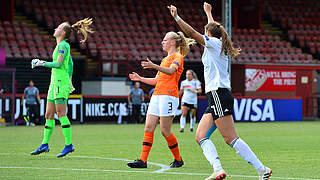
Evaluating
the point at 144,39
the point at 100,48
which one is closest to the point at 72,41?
the point at 100,48

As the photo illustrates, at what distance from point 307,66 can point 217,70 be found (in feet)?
92.7

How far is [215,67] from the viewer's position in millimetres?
7781

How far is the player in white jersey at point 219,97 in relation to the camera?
24.8ft

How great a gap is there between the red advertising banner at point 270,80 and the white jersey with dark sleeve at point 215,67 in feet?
85.6

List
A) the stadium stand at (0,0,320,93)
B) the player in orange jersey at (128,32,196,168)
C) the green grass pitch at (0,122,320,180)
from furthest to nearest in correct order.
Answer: the stadium stand at (0,0,320,93), the player in orange jersey at (128,32,196,168), the green grass pitch at (0,122,320,180)

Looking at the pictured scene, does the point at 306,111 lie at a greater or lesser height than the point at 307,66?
lesser

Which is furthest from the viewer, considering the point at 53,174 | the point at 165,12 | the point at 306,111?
the point at 165,12

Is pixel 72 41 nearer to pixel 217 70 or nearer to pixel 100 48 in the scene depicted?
pixel 100 48

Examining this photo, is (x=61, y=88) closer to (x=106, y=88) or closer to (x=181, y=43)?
(x=181, y=43)

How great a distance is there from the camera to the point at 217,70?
779cm

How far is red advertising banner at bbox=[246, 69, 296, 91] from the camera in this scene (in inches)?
1334

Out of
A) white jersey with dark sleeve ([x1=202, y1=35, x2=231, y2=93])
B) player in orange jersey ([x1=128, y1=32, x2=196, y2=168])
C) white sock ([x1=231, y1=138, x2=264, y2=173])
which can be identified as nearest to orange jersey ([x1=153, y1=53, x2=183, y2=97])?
player in orange jersey ([x1=128, y1=32, x2=196, y2=168])

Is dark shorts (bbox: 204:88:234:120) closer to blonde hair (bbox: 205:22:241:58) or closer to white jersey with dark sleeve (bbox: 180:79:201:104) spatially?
blonde hair (bbox: 205:22:241:58)

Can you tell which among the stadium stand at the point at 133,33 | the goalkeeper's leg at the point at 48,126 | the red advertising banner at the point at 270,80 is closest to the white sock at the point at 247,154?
the goalkeeper's leg at the point at 48,126
